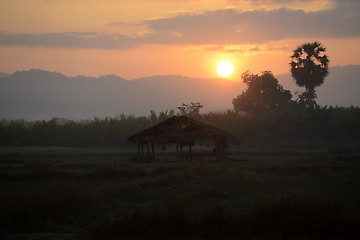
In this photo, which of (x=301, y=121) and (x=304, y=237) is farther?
(x=301, y=121)

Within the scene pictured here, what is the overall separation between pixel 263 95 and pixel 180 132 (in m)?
42.5

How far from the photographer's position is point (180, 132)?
35750 millimetres

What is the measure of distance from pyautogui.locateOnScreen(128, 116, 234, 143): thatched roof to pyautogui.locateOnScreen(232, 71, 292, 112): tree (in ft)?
135

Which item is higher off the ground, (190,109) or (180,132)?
(190,109)

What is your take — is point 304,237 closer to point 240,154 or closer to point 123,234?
point 123,234

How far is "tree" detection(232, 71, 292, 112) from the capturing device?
7581cm

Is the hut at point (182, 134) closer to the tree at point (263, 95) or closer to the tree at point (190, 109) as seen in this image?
the tree at point (190, 109)

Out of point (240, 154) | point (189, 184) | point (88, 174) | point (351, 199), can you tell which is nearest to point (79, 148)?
point (240, 154)

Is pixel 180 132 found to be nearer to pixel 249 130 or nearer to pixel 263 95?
pixel 249 130

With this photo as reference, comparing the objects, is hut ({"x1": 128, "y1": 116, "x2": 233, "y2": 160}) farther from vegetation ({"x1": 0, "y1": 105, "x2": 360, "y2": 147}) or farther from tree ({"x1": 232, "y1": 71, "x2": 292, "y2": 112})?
tree ({"x1": 232, "y1": 71, "x2": 292, "y2": 112})

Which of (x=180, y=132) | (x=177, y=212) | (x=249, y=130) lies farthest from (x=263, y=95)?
(x=177, y=212)

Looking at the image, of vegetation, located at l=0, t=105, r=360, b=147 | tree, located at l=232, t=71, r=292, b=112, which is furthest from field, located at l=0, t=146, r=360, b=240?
tree, located at l=232, t=71, r=292, b=112

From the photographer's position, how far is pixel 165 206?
13.3m

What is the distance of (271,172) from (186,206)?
15169 millimetres
